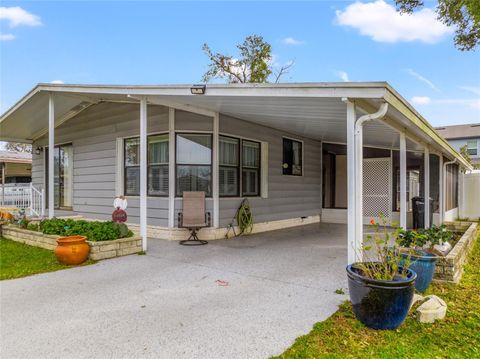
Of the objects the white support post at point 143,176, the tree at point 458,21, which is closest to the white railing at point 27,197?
the white support post at point 143,176

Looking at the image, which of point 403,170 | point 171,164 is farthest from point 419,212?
point 171,164

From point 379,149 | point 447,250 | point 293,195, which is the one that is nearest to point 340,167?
point 379,149

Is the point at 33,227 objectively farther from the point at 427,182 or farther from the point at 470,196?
the point at 470,196

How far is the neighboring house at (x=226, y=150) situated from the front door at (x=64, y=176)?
0.10 ft

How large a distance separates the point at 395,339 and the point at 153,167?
218 inches

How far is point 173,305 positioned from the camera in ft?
10.8

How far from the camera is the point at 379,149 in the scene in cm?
970

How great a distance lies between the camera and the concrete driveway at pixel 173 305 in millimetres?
2479

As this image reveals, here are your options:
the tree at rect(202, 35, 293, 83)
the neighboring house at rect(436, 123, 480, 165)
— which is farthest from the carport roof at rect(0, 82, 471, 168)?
the neighboring house at rect(436, 123, 480, 165)

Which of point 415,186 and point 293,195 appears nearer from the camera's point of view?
point 293,195

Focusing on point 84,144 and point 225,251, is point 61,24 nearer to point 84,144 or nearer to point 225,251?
point 84,144

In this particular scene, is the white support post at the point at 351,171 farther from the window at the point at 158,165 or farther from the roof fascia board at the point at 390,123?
the window at the point at 158,165

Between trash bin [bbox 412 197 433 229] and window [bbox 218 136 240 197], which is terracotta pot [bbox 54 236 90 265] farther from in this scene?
trash bin [bbox 412 197 433 229]

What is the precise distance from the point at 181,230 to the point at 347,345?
182 inches
